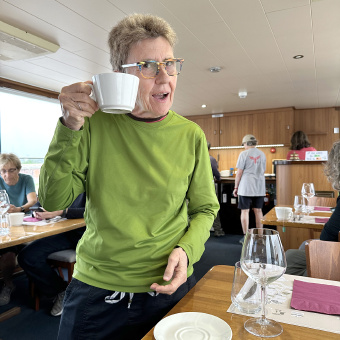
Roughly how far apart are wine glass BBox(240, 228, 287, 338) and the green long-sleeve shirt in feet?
0.63

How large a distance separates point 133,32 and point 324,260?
44.0 inches

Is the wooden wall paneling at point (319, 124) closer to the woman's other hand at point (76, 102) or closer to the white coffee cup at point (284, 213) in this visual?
the white coffee cup at point (284, 213)

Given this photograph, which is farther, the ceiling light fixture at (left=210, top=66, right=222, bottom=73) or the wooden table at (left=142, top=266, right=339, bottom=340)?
the ceiling light fixture at (left=210, top=66, right=222, bottom=73)

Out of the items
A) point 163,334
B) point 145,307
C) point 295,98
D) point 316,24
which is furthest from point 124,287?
point 295,98

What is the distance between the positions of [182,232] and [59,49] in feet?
11.0

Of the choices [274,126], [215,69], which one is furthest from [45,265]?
[274,126]

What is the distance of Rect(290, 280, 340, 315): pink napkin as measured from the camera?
33.0 inches

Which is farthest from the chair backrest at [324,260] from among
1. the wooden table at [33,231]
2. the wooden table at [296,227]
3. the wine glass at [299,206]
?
the wooden table at [33,231]

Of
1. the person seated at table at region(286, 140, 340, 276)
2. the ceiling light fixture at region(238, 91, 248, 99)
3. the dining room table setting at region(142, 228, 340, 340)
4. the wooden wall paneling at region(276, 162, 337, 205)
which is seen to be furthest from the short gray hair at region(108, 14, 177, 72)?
the ceiling light fixture at region(238, 91, 248, 99)

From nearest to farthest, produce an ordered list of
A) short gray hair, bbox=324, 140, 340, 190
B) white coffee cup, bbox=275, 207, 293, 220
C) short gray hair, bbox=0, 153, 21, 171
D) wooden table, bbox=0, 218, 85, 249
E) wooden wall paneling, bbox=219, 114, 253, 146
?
wooden table, bbox=0, 218, 85, 249
short gray hair, bbox=324, 140, 340, 190
white coffee cup, bbox=275, 207, 293, 220
short gray hair, bbox=0, 153, 21, 171
wooden wall paneling, bbox=219, 114, 253, 146

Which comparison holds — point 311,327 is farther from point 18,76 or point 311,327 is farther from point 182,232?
point 18,76

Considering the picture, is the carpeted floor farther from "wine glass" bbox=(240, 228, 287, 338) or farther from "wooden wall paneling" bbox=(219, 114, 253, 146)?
"wooden wall paneling" bbox=(219, 114, 253, 146)

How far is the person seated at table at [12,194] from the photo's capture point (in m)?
3.03

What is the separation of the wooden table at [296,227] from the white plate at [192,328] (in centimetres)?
183
